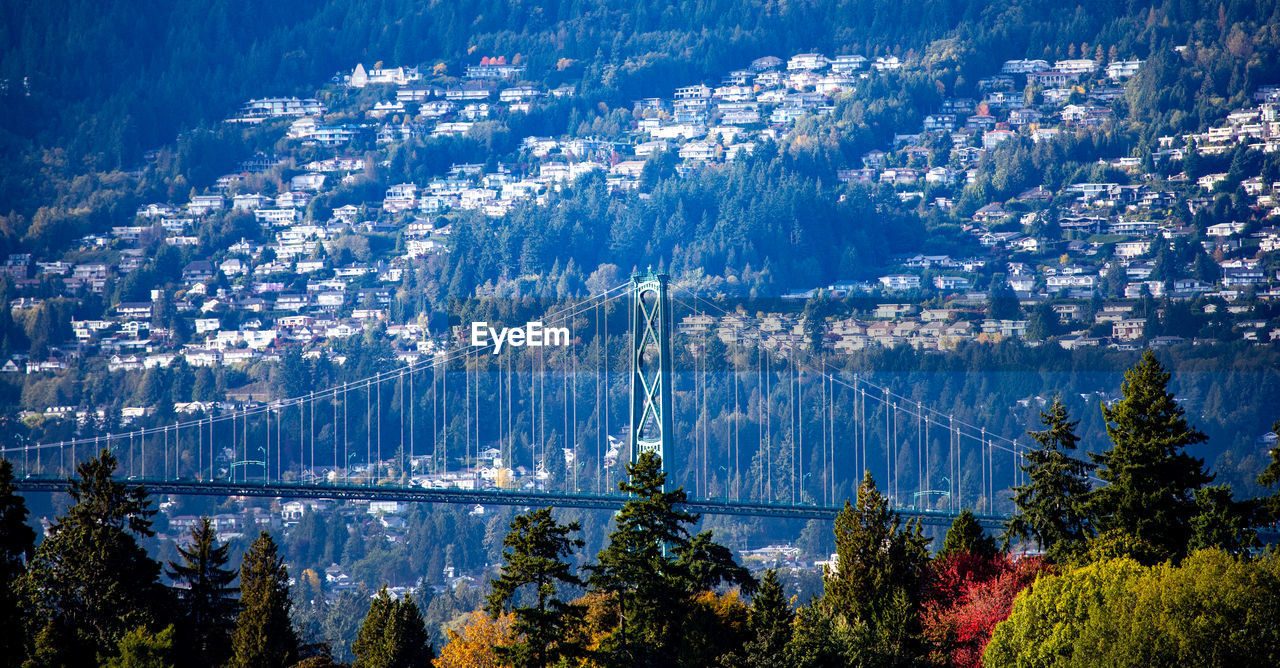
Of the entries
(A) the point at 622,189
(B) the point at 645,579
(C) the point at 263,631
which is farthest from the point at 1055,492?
(A) the point at 622,189

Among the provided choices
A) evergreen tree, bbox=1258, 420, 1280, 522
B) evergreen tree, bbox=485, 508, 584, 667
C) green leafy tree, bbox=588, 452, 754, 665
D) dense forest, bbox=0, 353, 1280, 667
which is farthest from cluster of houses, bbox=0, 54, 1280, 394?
evergreen tree, bbox=485, 508, 584, 667

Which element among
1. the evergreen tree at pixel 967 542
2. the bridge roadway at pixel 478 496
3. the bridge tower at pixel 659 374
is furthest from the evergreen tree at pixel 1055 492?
the bridge tower at pixel 659 374

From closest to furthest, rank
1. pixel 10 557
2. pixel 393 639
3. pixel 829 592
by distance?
pixel 10 557
pixel 829 592
pixel 393 639

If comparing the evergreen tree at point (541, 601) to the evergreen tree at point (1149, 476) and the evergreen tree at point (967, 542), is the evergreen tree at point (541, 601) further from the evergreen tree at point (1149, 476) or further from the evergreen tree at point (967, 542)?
the evergreen tree at point (1149, 476)

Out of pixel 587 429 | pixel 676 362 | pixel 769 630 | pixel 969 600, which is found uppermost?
pixel 676 362

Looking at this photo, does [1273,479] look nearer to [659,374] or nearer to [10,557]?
[10,557]

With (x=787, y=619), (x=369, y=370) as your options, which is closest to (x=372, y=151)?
(x=369, y=370)

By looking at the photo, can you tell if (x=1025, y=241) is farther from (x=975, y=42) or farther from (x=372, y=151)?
(x=372, y=151)
